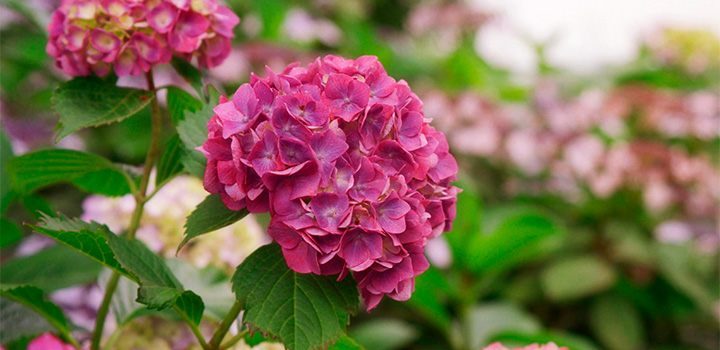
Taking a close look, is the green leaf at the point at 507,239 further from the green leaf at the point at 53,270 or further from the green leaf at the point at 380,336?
the green leaf at the point at 53,270

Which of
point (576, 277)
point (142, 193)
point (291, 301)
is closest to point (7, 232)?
point (142, 193)

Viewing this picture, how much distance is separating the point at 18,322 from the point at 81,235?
303 mm

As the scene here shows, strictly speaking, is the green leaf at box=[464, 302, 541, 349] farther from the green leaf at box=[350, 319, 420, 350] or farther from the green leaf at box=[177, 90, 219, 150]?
the green leaf at box=[177, 90, 219, 150]

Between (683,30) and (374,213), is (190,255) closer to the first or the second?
(374,213)

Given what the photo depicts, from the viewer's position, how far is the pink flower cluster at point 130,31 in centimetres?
72

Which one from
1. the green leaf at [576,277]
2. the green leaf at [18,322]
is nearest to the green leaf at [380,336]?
the green leaf at [576,277]

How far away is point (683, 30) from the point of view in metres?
2.89

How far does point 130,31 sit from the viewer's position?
732mm

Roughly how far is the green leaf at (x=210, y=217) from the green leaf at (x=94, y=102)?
131 mm

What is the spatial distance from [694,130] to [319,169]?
165 centimetres

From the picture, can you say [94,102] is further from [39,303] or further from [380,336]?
[380,336]

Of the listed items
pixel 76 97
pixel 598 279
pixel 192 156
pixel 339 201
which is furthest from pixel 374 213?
pixel 598 279

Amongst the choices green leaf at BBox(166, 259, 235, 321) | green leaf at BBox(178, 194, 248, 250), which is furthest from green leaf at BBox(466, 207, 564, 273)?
green leaf at BBox(178, 194, 248, 250)

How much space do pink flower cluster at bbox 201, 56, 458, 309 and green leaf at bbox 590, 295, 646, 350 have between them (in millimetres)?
1278
